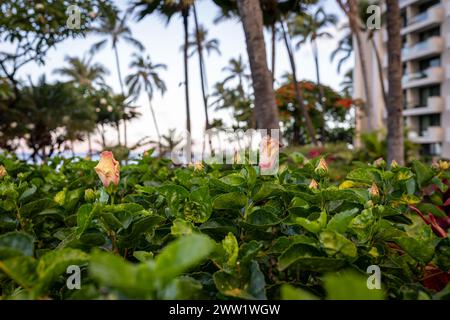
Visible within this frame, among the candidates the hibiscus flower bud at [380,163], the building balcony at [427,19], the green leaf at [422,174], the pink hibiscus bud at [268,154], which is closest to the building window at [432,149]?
the building balcony at [427,19]

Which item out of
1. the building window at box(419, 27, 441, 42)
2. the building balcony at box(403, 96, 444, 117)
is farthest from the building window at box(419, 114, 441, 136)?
the building window at box(419, 27, 441, 42)

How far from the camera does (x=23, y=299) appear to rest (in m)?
0.60

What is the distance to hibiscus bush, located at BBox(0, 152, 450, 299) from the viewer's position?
1.79 feet

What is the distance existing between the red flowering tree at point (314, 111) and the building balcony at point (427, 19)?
5896 millimetres

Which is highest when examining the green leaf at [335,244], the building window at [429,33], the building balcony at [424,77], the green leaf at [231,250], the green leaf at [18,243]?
the building window at [429,33]

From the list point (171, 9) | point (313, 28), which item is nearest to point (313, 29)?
point (313, 28)

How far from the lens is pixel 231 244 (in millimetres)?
797

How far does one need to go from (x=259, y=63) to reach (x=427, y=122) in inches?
1049

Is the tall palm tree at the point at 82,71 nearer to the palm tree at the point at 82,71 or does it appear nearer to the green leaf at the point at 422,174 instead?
the palm tree at the point at 82,71

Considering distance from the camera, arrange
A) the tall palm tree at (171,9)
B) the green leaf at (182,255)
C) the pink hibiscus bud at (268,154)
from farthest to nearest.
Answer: the tall palm tree at (171,9)
the pink hibiscus bud at (268,154)
the green leaf at (182,255)

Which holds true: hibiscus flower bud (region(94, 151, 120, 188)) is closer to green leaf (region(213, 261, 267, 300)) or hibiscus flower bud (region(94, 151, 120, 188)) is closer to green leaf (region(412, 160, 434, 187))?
green leaf (region(213, 261, 267, 300))

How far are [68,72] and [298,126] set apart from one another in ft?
74.6

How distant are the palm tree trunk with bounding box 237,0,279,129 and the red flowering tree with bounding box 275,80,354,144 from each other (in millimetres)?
22027

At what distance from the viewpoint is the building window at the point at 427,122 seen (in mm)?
27203
